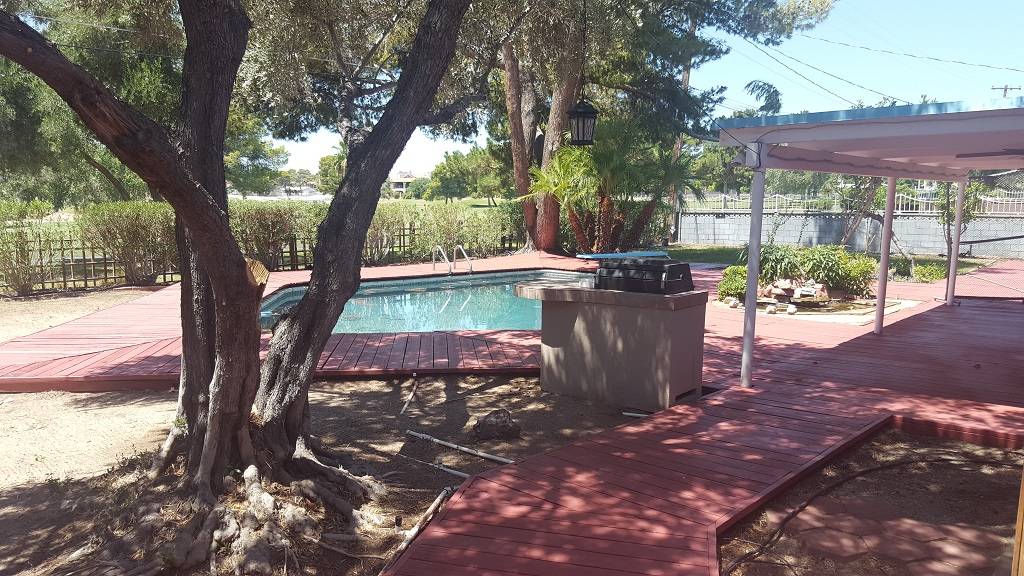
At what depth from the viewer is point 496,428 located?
444cm

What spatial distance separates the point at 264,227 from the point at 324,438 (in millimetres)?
10754

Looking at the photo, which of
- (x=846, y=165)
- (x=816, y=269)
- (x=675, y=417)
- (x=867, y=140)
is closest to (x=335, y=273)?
(x=675, y=417)

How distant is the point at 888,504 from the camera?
342 centimetres

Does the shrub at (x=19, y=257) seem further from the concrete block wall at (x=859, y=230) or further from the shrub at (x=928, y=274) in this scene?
the shrub at (x=928, y=274)

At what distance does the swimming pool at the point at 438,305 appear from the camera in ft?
33.6

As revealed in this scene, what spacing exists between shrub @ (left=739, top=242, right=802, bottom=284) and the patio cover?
259 cm

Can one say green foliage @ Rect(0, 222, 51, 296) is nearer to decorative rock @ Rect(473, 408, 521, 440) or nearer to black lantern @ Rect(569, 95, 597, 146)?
black lantern @ Rect(569, 95, 597, 146)

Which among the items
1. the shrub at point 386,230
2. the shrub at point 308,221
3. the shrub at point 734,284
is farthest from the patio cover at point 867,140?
the shrub at point 386,230

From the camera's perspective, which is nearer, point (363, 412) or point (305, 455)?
point (305, 455)

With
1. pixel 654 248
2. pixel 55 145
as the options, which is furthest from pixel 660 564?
pixel 654 248

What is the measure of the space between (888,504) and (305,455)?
3.05 m

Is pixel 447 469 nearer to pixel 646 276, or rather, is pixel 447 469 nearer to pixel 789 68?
pixel 646 276

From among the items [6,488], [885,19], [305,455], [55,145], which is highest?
[885,19]

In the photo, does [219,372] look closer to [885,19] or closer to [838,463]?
[838,463]
